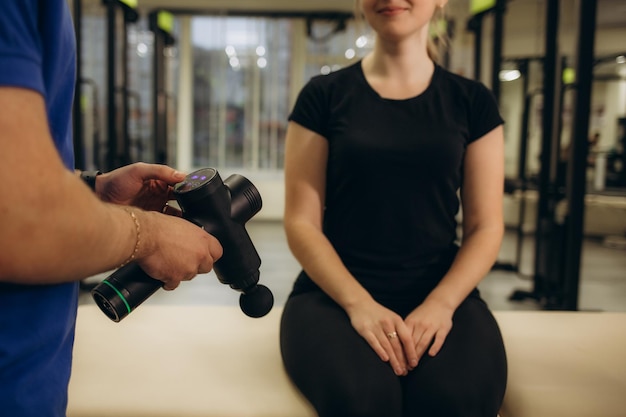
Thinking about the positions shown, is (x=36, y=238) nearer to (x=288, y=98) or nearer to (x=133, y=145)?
(x=133, y=145)

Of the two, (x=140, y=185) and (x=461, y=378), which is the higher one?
(x=140, y=185)

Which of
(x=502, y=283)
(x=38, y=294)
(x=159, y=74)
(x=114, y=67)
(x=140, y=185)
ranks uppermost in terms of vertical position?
(x=159, y=74)

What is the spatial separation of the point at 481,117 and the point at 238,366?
2.61 ft

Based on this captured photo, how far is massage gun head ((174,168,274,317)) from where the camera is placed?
0.73 m

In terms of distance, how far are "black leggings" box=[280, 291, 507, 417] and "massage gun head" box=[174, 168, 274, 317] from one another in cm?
29

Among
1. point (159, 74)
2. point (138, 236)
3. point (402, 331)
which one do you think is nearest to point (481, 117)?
point (402, 331)

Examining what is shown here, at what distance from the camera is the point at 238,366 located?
1240 millimetres

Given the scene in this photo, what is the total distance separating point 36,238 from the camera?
53 cm

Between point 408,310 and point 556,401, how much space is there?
34 cm

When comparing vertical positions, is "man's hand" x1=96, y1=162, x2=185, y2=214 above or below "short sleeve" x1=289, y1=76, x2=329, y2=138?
below

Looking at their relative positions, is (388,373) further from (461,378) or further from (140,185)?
(140,185)

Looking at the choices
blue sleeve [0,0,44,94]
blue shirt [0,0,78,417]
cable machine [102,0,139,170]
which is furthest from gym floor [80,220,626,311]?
blue sleeve [0,0,44,94]

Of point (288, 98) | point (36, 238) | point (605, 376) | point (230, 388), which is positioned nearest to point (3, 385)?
point (36, 238)

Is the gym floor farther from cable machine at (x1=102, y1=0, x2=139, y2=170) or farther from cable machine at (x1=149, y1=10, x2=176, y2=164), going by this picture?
cable machine at (x1=149, y1=10, x2=176, y2=164)
